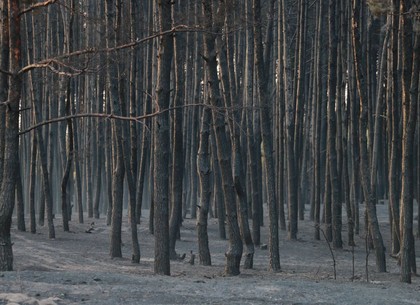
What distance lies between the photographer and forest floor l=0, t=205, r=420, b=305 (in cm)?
991

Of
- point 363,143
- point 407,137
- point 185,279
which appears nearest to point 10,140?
point 185,279

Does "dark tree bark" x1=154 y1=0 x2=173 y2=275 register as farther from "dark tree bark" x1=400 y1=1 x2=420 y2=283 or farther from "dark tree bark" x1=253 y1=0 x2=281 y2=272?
"dark tree bark" x1=400 y1=1 x2=420 y2=283

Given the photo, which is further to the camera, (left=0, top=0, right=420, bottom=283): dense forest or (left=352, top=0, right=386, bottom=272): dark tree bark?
(left=352, top=0, right=386, bottom=272): dark tree bark

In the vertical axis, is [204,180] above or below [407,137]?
below

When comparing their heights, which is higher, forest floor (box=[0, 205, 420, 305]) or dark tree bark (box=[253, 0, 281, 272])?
dark tree bark (box=[253, 0, 281, 272])

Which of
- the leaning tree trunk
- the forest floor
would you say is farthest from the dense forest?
the forest floor

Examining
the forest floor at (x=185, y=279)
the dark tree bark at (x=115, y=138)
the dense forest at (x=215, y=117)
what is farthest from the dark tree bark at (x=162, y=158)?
the dark tree bark at (x=115, y=138)

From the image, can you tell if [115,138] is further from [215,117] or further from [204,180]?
[215,117]

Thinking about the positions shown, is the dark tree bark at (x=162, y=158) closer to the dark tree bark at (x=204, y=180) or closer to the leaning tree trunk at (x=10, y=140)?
the dark tree bark at (x=204, y=180)

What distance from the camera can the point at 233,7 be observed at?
1422cm

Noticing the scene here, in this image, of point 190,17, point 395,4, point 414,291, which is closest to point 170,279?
point 414,291

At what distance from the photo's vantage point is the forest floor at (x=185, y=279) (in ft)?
32.5

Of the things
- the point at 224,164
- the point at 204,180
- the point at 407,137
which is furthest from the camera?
the point at 204,180

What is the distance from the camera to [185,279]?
11703 millimetres
